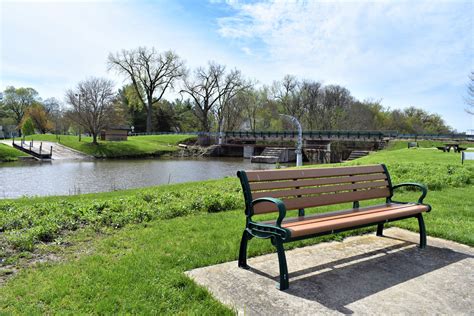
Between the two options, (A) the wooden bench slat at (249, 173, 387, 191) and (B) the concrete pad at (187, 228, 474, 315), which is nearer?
(B) the concrete pad at (187, 228, 474, 315)

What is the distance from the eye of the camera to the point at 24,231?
5.19m

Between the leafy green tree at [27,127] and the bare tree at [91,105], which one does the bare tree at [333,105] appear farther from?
the leafy green tree at [27,127]

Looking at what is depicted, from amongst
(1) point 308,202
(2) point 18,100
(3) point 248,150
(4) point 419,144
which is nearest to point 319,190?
(1) point 308,202

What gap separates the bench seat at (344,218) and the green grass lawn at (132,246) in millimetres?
663

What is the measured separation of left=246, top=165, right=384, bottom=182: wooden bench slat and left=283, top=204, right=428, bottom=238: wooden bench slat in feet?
2.26

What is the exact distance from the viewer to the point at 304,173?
4656 mm

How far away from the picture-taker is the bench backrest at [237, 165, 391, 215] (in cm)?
417

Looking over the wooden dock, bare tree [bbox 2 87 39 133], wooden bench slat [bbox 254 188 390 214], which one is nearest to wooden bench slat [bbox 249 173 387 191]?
wooden bench slat [bbox 254 188 390 214]

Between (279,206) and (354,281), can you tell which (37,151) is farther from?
(354,281)

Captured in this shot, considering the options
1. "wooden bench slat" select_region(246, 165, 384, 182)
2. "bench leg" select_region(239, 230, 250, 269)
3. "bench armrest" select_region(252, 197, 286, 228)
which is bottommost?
"bench leg" select_region(239, 230, 250, 269)

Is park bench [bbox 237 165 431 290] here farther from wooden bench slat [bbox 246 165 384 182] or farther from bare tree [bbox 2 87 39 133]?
bare tree [bbox 2 87 39 133]

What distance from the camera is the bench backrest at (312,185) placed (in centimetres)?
417

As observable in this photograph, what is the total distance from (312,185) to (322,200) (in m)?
0.28

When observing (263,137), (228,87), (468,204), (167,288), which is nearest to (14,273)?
(167,288)
